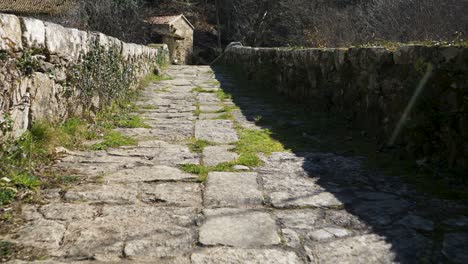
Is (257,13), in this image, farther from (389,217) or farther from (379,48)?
(389,217)

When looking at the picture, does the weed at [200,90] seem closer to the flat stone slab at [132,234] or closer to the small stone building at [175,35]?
the flat stone slab at [132,234]

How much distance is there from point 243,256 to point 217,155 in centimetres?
199

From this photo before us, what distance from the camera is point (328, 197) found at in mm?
3074

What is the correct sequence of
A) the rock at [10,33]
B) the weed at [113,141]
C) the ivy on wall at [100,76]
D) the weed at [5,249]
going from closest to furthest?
the weed at [5,249]
the rock at [10,33]
the weed at [113,141]
the ivy on wall at [100,76]

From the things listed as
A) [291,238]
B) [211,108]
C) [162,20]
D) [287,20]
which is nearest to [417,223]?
[291,238]

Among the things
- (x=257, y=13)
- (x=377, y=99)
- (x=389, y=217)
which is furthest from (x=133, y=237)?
(x=257, y=13)

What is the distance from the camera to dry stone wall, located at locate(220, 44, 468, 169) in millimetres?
3379

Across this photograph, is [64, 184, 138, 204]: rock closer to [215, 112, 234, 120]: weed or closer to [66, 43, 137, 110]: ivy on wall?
[66, 43, 137, 110]: ivy on wall

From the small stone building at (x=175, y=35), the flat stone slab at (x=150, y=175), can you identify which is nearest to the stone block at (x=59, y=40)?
the flat stone slab at (x=150, y=175)

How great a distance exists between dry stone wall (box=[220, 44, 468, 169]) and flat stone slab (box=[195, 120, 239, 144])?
56.1 inches

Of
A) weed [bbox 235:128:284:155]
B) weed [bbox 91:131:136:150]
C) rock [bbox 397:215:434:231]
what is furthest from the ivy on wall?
rock [bbox 397:215:434:231]

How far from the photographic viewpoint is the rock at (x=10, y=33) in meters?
3.20

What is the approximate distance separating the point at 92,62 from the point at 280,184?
3.11 m

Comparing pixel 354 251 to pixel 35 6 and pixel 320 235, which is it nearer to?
pixel 320 235
